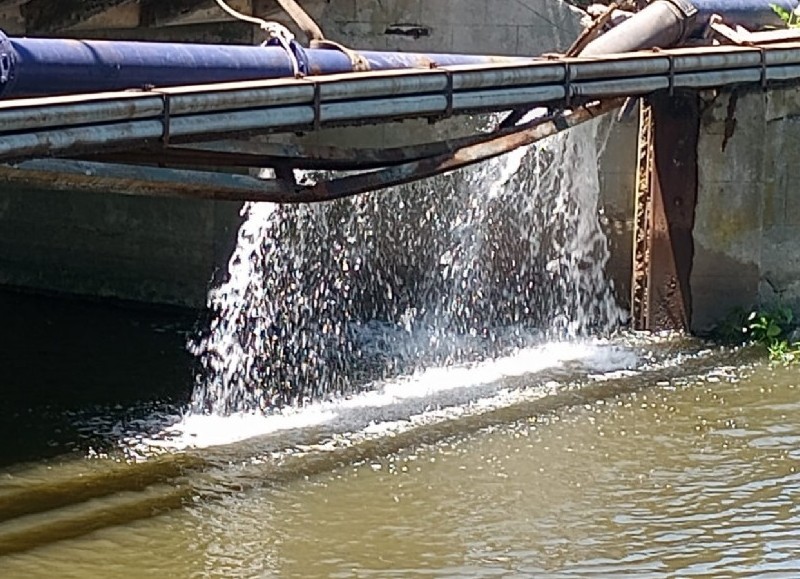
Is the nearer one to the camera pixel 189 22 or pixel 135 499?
pixel 135 499

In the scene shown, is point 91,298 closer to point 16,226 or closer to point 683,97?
point 16,226

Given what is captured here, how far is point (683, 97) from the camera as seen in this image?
12.6 m

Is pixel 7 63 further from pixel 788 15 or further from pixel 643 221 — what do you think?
pixel 788 15

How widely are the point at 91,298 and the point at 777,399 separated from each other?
7314 millimetres

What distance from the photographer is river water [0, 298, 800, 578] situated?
24.7ft

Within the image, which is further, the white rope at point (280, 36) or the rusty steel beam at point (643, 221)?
the rusty steel beam at point (643, 221)

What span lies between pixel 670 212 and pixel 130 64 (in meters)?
5.51

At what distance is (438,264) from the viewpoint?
45.2 ft

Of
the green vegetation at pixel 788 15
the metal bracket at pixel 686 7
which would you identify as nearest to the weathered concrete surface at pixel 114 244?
the metal bracket at pixel 686 7

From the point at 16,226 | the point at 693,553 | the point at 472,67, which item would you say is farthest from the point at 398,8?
the point at 693,553

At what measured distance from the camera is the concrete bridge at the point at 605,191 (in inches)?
495

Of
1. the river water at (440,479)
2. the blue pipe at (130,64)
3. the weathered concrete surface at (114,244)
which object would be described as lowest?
the river water at (440,479)

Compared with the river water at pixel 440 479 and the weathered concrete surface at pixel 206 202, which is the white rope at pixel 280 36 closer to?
the river water at pixel 440 479

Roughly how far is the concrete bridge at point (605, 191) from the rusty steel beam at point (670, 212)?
1 cm
